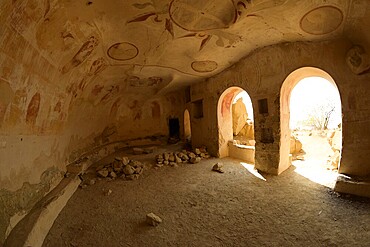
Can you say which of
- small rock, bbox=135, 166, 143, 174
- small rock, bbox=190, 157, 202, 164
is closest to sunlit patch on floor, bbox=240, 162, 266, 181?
small rock, bbox=190, 157, 202, 164

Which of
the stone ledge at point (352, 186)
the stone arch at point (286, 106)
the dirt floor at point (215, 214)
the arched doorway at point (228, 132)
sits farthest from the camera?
the arched doorway at point (228, 132)

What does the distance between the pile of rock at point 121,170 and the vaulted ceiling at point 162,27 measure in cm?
249

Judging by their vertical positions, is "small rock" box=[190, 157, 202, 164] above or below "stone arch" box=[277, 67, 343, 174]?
below

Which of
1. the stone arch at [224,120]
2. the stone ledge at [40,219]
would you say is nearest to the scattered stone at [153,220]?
the stone ledge at [40,219]

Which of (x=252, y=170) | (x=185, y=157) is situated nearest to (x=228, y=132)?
(x=185, y=157)

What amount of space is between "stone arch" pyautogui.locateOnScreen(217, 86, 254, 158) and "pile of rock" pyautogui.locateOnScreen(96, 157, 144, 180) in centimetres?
294

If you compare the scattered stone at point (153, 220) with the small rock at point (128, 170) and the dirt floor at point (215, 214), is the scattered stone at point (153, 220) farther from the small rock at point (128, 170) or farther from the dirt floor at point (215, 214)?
the small rock at point (128, 170)

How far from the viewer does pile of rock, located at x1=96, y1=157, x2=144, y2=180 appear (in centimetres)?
568

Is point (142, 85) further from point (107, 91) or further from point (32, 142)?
point (32, 142)

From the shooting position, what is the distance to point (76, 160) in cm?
601

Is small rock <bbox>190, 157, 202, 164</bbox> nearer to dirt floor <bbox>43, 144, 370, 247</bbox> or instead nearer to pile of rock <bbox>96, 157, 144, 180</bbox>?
dirt floor <bbox>43, 144, 370, 247</bbox>

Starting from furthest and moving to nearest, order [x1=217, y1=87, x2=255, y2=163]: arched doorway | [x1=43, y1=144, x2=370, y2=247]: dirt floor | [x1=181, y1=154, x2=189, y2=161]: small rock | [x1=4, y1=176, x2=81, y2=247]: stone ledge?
[x1=181, y1=154, x2=189, y2=161]: small rock → [x1=217, y1=87, x2=255, y2=163]: arched doorway → [x1=43, y1=144, x2=370, y2=247]: dirt floor → [x1=4, y1=176, x2=81, y2=247]: stone ledge

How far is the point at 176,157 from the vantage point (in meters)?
6.94

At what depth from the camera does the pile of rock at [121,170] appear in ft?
18.6
